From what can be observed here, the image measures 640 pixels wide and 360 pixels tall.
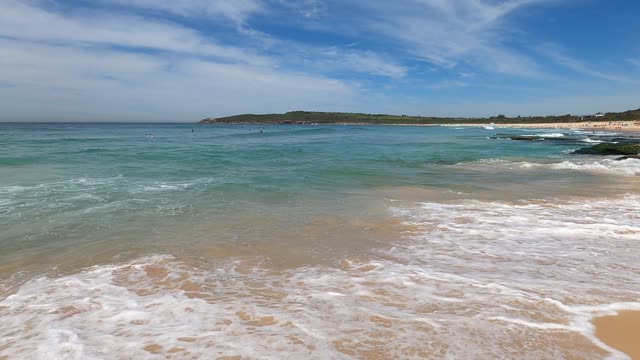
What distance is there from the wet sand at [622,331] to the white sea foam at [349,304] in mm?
150

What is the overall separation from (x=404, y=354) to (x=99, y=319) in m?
3.86

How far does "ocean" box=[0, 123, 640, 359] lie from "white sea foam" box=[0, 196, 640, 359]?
0.09 ft

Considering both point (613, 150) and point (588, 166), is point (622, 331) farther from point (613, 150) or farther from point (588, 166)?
point (613, 150)

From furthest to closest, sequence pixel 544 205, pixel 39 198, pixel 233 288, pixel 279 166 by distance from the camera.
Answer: pixel 279 166 < pixel 39 198 < pixel 544 205 < pixel 233 288

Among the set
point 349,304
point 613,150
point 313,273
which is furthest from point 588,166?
point 349,304

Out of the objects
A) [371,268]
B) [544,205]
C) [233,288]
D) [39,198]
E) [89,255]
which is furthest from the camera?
[39,198]

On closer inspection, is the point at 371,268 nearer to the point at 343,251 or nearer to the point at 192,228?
the point at 343,251

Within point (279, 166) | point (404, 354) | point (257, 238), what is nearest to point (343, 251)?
point (257, 238)

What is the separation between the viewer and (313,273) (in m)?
Answer: 7.24

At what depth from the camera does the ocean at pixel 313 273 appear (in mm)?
4988

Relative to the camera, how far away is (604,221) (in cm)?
1067

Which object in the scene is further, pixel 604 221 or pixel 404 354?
pixel 604 221

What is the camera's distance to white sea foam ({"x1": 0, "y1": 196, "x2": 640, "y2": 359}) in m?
4.88

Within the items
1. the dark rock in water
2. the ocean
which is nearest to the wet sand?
the ocean
